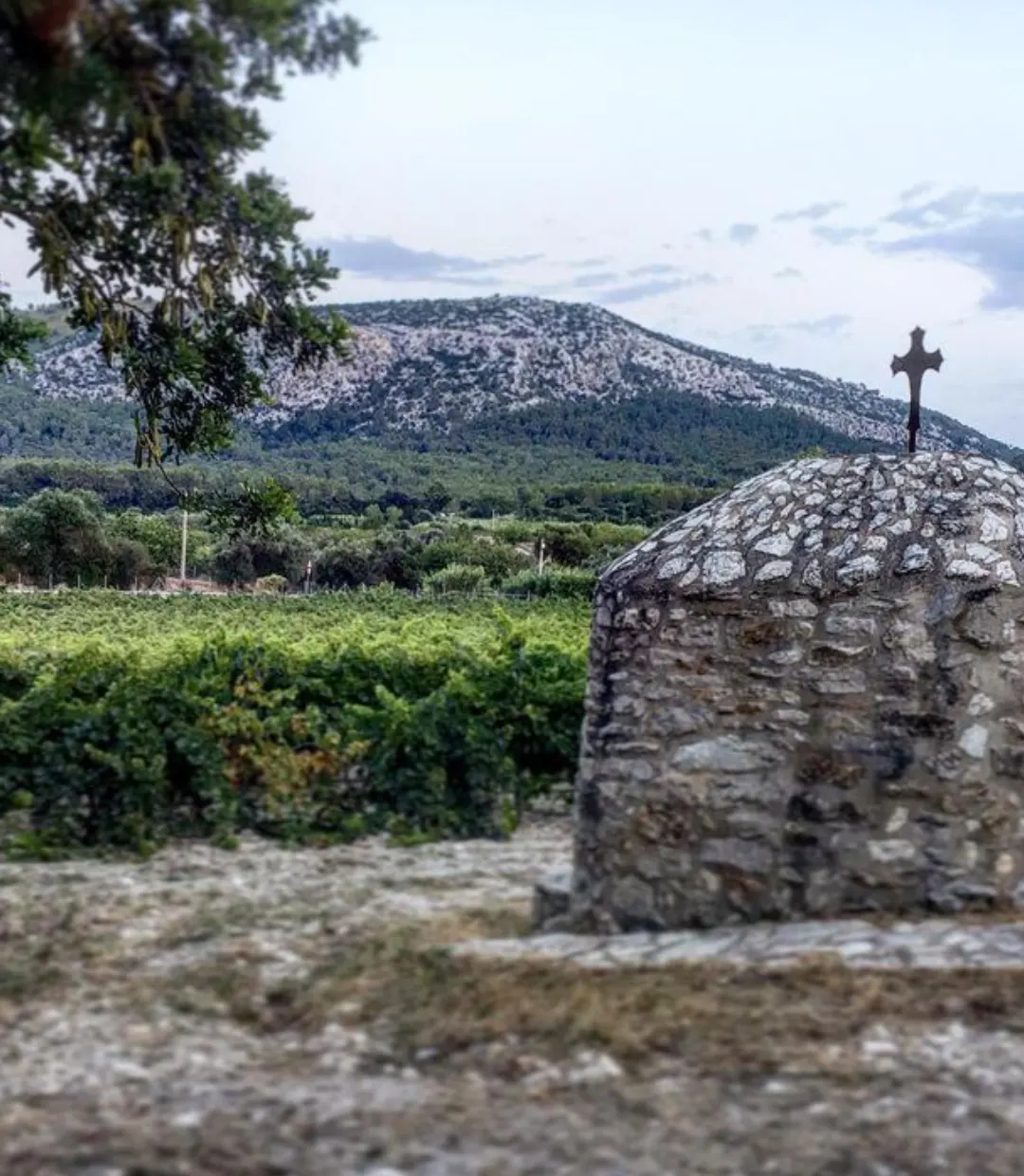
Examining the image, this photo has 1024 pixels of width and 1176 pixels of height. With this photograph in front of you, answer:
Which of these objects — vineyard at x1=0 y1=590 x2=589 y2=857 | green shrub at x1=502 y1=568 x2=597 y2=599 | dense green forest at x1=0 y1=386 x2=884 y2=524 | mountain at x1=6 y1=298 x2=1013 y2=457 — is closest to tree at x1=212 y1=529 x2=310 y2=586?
dense green forest at x1=0 y1=386 x2=884 y2=524

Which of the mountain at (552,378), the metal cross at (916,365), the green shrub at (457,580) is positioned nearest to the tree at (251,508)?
the metal cross at (916,365)

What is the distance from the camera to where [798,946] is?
15.9ft

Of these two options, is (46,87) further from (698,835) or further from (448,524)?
(448,524)

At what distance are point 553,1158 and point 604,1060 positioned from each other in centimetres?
63

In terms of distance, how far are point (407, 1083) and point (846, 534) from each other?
2.88 m

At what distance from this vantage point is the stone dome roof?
535 centimetres

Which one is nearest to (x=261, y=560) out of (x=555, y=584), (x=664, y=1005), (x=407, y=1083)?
(x=555, y=584)

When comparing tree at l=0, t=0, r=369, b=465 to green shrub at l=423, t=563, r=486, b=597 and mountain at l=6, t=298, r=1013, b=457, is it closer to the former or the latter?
mountain at l=6, t=298, r=1013, b=457

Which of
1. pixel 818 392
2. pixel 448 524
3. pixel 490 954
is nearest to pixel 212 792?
pixel 490 954

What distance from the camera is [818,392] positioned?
213 feet

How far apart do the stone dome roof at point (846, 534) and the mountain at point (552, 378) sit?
35.1m

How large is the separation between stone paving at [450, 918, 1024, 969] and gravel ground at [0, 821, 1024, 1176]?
15 cm

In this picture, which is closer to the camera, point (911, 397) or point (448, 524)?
point (911, 397)

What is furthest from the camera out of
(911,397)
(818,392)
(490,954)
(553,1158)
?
(818,392)
